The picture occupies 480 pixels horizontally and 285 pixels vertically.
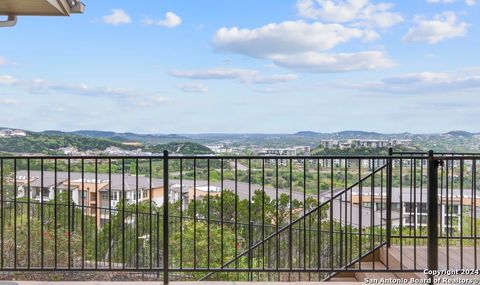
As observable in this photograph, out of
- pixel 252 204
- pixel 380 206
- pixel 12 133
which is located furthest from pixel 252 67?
pixel 380 206

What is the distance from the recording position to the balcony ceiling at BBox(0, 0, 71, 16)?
3.11 metres

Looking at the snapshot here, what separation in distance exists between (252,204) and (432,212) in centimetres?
228

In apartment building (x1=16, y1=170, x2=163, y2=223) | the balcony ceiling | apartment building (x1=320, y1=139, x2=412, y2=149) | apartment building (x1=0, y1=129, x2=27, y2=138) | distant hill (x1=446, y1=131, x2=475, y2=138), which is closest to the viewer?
the balcony ceiling

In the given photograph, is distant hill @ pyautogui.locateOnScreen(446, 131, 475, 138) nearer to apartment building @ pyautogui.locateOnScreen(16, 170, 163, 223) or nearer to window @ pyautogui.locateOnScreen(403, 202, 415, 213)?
window @ pyautogui.locateOnScreen(403, 202, 415, 213)

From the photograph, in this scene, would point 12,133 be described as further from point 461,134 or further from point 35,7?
point 461,134

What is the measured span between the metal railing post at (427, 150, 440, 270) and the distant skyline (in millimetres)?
5667

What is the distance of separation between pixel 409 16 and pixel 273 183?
438 inches

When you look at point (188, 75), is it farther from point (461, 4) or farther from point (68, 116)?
point (461, 4)

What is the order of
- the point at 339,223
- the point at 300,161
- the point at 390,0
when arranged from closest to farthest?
1. the point at 300,161
2. the point at 339,223
3. the point at 390,0

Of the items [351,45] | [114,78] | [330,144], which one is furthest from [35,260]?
[351,45]

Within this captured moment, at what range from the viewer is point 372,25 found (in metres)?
15.4

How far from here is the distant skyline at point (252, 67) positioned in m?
10.9

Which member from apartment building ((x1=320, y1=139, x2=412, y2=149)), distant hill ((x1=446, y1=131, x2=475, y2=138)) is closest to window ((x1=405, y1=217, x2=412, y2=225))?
apartment building ((x1=320, y1=139, x2=412, y2=149))

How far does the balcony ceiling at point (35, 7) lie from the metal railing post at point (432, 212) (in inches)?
124
